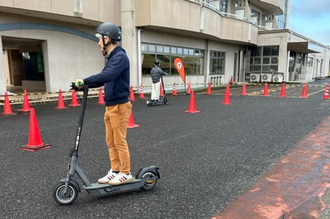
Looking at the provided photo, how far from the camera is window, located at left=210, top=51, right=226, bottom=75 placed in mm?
25312

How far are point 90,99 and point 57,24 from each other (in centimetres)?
419

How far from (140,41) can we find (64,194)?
14620 mm

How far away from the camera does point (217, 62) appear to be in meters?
26.4

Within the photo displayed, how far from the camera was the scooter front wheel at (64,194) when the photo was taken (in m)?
3.18

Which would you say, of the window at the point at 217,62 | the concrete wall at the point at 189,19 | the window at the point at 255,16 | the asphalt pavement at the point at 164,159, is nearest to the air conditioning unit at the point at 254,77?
the window at the point at 217,62

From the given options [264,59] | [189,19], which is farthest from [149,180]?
[264,59]

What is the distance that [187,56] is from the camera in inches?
859

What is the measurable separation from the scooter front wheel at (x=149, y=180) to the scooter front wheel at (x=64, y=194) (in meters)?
0.86

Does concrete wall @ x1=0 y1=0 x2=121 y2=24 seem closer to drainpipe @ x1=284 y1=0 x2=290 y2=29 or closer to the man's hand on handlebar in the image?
the man's hand on handlebar

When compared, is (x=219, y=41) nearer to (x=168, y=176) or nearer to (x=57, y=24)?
(x=57, y=24)

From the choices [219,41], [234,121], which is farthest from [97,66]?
[219,41]

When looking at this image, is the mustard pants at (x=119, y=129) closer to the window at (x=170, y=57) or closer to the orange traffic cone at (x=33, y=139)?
the orange traffic cone at (x=33, y=139)

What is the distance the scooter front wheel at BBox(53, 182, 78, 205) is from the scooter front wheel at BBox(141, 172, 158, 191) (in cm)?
86

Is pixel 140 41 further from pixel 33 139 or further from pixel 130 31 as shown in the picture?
pixel 33 139
